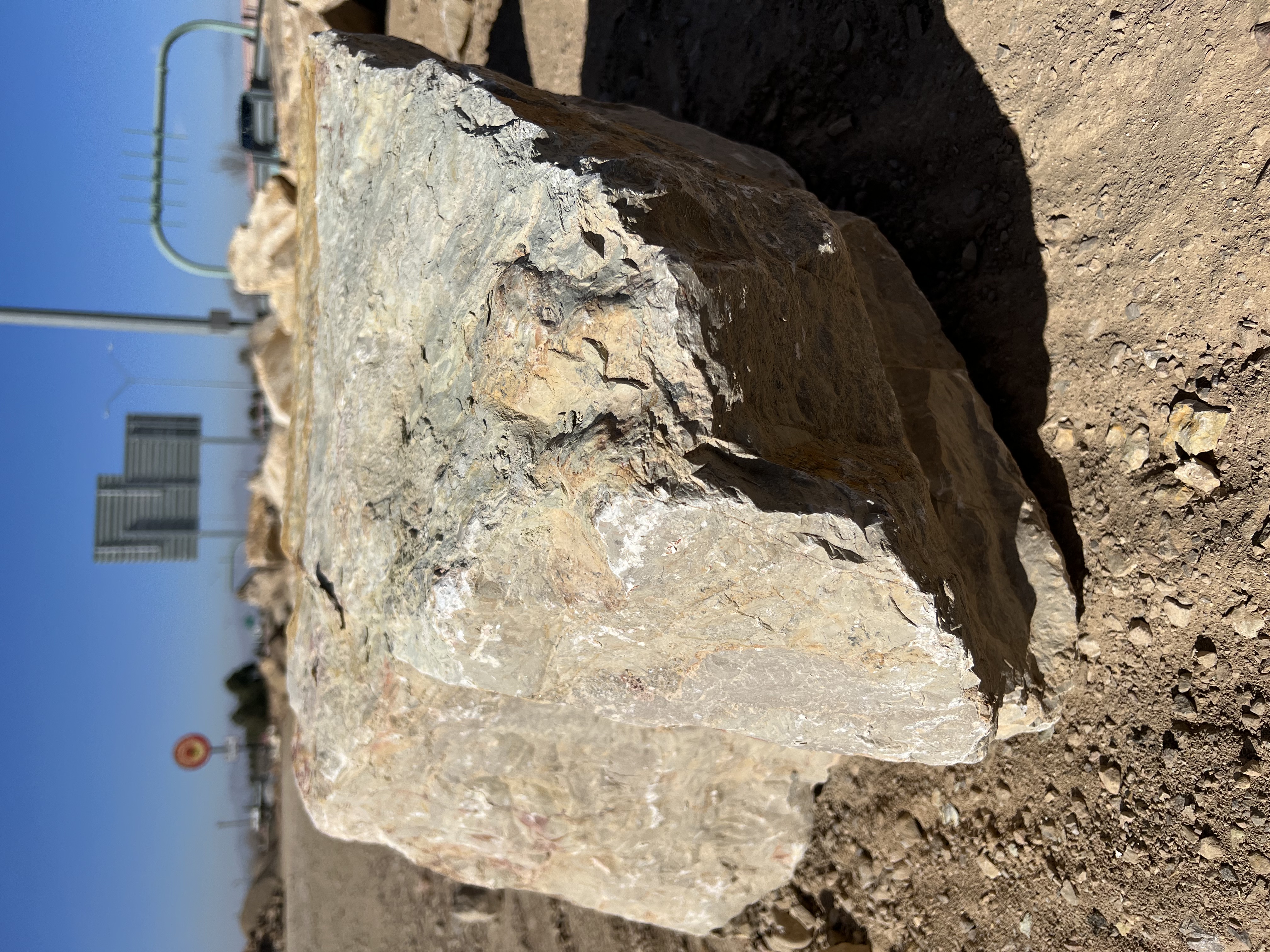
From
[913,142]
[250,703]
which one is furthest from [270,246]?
[250,703]

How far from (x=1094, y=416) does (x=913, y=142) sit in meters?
1.11

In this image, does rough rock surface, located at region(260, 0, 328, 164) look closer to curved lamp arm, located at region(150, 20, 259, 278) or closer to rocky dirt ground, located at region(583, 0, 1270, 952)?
curved lamp arm, located at region(150, 20, 259, 278)

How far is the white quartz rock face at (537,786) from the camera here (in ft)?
7.75

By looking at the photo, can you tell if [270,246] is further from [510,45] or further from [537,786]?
[537,786]

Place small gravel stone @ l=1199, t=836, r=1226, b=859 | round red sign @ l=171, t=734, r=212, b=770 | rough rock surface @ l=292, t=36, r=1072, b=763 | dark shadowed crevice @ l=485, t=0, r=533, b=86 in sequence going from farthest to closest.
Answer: round red sign @ l=171, t=734, r=212, b=770, dark shadowed crevice @ l=485, t=0, r=533, b=86, small gravel stone @ l=1199, t=836, r=1226, b=859, rough rock surface @ l=292, t=36, r=1072, b=763

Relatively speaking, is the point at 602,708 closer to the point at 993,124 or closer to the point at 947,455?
the point at 947,455

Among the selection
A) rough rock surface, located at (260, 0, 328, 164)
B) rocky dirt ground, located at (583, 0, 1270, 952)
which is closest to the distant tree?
rough rock surface, located at (260, 0, 328, 164)

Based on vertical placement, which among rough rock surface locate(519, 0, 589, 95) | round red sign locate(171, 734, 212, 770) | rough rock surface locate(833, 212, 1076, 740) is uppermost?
rough rock surface locate(519, 0, 589, 95)

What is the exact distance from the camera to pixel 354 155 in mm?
2307

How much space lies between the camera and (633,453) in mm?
1478

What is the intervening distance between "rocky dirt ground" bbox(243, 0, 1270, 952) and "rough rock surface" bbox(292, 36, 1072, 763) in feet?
1.08

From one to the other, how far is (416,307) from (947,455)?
1.33 metres

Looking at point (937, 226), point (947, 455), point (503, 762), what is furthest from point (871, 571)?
point (937, 226)

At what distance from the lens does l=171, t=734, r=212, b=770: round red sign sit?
6.82m
